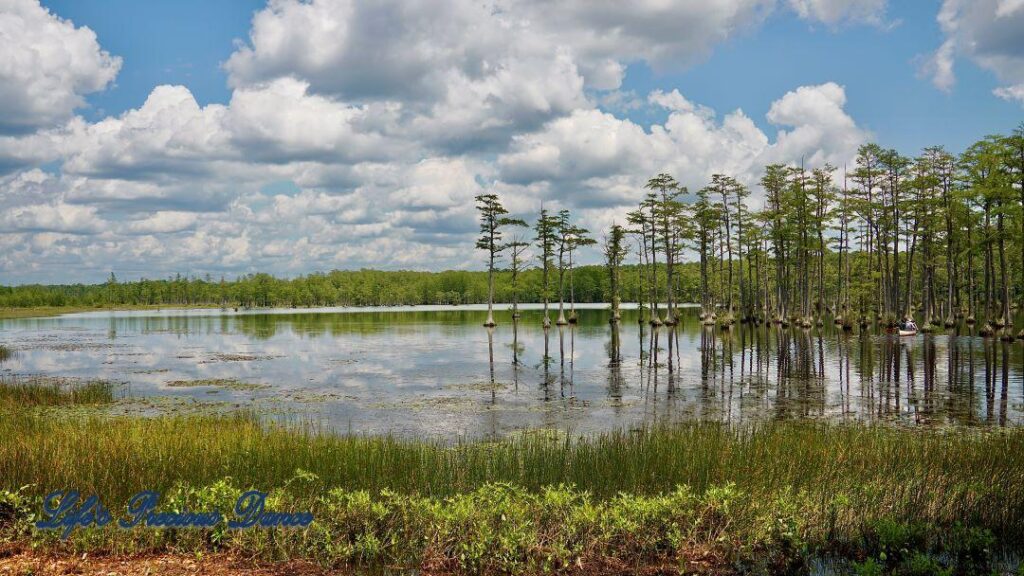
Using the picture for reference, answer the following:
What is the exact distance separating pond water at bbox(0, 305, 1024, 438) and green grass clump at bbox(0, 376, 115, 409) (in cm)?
94

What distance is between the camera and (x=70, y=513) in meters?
8.20

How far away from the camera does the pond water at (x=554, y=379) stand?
59.1 ft

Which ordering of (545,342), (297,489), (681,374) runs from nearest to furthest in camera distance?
(297,489) → (681,374) → (545,342)

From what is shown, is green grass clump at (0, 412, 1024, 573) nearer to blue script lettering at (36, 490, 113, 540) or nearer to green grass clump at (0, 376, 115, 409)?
blue script lettering at (36, 490, 113, 540)

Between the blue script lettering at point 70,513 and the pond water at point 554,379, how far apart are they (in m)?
6.09

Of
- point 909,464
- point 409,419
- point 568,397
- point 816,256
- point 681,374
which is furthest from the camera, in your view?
point 816,256

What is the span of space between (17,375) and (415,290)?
16274 centimetres

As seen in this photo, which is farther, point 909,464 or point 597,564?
point 909,464

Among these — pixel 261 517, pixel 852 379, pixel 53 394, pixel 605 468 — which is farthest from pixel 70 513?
pixel 852 379

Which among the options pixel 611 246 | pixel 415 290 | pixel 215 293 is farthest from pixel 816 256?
pixel 215 293

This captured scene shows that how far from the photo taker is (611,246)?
75.4 metres

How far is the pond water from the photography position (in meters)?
18.0

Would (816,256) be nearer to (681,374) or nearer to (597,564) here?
(681,374)

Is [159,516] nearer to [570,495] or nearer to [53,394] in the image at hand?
[570,495]
